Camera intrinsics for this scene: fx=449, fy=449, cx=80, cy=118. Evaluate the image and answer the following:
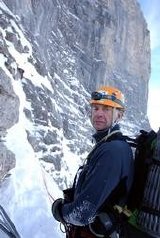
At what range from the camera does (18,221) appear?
1673cm

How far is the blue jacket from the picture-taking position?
3301 millimetres

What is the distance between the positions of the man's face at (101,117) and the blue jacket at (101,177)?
0.32 metres

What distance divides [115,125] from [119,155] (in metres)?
0.53

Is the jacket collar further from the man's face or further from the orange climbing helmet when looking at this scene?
the orange climbing helmet

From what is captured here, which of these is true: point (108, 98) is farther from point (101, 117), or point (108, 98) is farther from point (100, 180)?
point (100, 180)

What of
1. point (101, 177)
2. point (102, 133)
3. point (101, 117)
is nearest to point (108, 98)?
point (101, 117)

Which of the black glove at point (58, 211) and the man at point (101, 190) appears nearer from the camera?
the man at point (101, 190)

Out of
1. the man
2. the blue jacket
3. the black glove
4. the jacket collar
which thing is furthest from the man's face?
the black glove

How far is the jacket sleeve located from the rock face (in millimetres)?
19175

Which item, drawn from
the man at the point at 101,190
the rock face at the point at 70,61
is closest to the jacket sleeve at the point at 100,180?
the man at the point at 101,190

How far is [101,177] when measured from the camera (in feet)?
10.8

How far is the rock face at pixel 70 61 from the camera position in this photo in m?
32.2

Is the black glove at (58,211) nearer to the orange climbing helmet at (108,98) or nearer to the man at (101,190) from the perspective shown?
the man at (101,190)

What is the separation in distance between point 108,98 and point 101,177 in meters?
0.85
